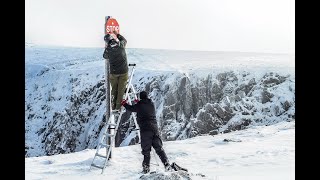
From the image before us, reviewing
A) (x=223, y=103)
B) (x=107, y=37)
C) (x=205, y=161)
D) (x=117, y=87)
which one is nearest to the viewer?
(x=107, y=37)

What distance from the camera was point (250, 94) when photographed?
29.7 m

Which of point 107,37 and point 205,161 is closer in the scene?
point 107,37

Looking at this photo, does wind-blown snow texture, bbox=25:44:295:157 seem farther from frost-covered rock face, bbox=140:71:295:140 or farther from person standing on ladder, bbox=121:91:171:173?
person standing on ladder, bbox=121:91:171:173

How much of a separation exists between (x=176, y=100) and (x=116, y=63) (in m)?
19.5

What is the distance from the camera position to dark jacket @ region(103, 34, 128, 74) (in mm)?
10469

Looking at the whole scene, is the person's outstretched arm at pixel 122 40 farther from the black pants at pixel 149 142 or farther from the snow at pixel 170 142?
the snow at pixel 170 142

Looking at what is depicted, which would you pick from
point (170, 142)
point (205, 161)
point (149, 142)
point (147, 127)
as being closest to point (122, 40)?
point (147, 127)

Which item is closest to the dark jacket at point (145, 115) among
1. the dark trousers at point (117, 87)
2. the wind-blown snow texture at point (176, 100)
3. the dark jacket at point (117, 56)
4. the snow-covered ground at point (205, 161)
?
the snow-covered ground at point (205, 161)

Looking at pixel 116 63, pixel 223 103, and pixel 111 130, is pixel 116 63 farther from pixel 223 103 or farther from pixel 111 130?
pixel 223 103

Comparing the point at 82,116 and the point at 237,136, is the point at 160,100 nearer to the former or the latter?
the point at 82,116

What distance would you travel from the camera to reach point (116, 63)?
10.6m

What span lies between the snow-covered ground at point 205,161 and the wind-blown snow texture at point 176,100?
12.5 m

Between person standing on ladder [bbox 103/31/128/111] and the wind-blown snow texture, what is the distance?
16.0 meters

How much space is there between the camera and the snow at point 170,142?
10352 mm
